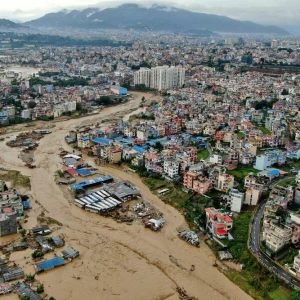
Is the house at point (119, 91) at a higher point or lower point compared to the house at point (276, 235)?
lower

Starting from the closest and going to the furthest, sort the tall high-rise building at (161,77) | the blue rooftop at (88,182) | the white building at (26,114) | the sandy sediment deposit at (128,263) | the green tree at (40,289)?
the green tree at (40,289) → the sandy sediment deposit at (128,263) → the blue rooftop at (88,182) → the white building at (26,114) → the tall high-rise building at (161,77)

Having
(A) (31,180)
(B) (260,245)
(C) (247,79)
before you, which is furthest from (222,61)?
(B) (260,245)

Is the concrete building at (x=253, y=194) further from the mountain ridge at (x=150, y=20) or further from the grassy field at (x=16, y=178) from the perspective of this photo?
the mountain ridge at (x=150, y=20)

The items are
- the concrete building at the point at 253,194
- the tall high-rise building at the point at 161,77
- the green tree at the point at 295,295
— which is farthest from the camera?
the tall high-rise building at the point at 161,77

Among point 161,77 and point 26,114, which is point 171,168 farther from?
point 161,77

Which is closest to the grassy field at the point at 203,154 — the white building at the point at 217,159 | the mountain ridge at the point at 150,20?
the white building at the point at 217,159

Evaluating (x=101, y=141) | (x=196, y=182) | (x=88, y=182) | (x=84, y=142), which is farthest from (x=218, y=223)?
(x=84, y=142)
